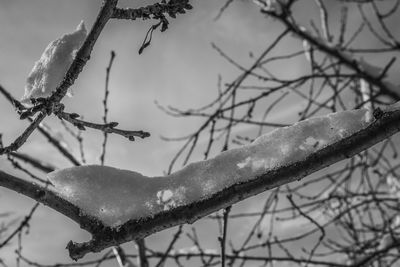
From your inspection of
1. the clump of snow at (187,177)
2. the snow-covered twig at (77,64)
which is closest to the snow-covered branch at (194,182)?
the clump of snow at (187,177)

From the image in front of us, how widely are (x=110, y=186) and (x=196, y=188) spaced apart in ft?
0.65

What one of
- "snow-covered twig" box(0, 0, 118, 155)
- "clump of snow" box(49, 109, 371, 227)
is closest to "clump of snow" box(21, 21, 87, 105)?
"snow-covered twig" box(0, 0, 118, 155)

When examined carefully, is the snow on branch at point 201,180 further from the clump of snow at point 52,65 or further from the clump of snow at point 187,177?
the clump of snow at point 52,65

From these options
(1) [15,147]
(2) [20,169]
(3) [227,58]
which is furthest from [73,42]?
(3) [227,58]

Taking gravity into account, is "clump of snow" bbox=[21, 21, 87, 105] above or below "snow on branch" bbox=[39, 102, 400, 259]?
above

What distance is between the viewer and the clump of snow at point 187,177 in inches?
33.8

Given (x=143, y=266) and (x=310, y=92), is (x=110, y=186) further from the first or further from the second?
(x=310, y=92)

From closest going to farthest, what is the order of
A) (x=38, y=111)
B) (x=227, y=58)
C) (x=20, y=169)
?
(x=38, y=111), (x=20, y=169), (x=227, y=58)

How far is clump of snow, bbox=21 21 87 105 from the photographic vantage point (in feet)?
2.68

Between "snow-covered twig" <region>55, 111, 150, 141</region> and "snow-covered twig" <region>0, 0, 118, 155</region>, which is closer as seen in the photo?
"snow-covered twig" <region>0, 0, 118, 155</region>

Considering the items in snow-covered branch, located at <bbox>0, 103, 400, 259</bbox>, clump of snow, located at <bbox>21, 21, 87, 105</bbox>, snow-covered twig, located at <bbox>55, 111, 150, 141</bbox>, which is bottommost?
snow-covered branch, located at <bbox>0, 103, 400, 259</bbox>

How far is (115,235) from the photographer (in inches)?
32.5

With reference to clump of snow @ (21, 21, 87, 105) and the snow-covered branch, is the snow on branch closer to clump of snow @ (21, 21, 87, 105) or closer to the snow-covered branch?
the snow-covered branch

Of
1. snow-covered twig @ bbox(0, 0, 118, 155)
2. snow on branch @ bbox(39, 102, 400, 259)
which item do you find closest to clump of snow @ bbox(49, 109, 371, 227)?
snow on branch @ bbox(39, 102, 400, 259)
